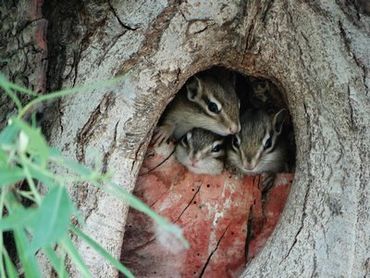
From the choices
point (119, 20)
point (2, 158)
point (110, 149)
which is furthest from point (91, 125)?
point (2, 158)

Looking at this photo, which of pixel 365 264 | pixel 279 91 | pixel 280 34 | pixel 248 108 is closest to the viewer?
pixel 365 264

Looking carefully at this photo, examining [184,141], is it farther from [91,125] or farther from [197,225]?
[91,125]

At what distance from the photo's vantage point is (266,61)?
3357 mm

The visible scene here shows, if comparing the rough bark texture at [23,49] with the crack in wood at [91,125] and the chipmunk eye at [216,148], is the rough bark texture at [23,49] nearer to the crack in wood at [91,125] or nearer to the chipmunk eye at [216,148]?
the crack in wood at [91,125]

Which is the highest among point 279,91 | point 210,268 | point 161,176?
point 279,91

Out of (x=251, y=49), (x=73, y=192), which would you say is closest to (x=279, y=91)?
(x=251, y=49)

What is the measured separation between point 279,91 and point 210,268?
770mm

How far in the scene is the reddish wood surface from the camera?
3.73 metres

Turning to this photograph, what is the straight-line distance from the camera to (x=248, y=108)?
422cm

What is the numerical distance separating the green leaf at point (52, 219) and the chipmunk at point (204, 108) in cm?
233

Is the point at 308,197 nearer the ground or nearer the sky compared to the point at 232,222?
nearer the sky

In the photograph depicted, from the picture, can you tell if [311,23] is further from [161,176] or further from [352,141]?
[161,176]

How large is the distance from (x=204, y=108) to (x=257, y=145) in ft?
0.98

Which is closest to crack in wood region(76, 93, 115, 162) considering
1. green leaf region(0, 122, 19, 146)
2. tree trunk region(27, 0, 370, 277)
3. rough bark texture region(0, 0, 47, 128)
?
tree trunk region(27, 0, 370, 277)
